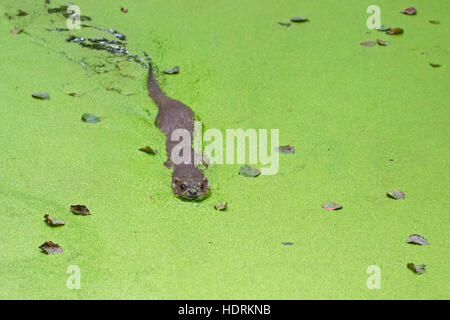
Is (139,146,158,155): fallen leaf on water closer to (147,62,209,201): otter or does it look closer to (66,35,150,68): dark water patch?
(147,62,209,201): otter

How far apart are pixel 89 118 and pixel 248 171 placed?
888mm

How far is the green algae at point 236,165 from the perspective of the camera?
1.99 meters

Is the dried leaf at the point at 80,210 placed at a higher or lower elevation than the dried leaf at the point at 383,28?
lower

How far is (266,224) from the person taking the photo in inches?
90.4

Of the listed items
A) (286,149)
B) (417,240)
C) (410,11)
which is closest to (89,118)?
(286,149)

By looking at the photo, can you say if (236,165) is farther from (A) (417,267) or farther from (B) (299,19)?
(B) (299,19)

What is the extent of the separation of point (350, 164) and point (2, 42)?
7.42 ft

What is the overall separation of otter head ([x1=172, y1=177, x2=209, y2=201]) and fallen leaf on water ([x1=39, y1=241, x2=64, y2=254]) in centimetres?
64

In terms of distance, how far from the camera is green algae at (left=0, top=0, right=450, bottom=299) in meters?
1.99

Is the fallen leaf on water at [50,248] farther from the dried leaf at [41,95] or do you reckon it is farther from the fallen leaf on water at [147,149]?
the dried leaf at [41,95]

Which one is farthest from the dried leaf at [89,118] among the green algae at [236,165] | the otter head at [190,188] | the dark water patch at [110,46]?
the dark water patch at [110,46]

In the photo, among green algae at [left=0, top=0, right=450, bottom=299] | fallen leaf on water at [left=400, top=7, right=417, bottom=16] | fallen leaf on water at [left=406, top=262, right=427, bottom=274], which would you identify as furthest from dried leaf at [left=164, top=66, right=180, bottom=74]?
fallen leaf on water at [left=406, top=262, right=427, bottom=274]

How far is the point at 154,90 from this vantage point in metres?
3.37

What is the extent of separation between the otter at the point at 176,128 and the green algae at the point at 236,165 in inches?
1.8
